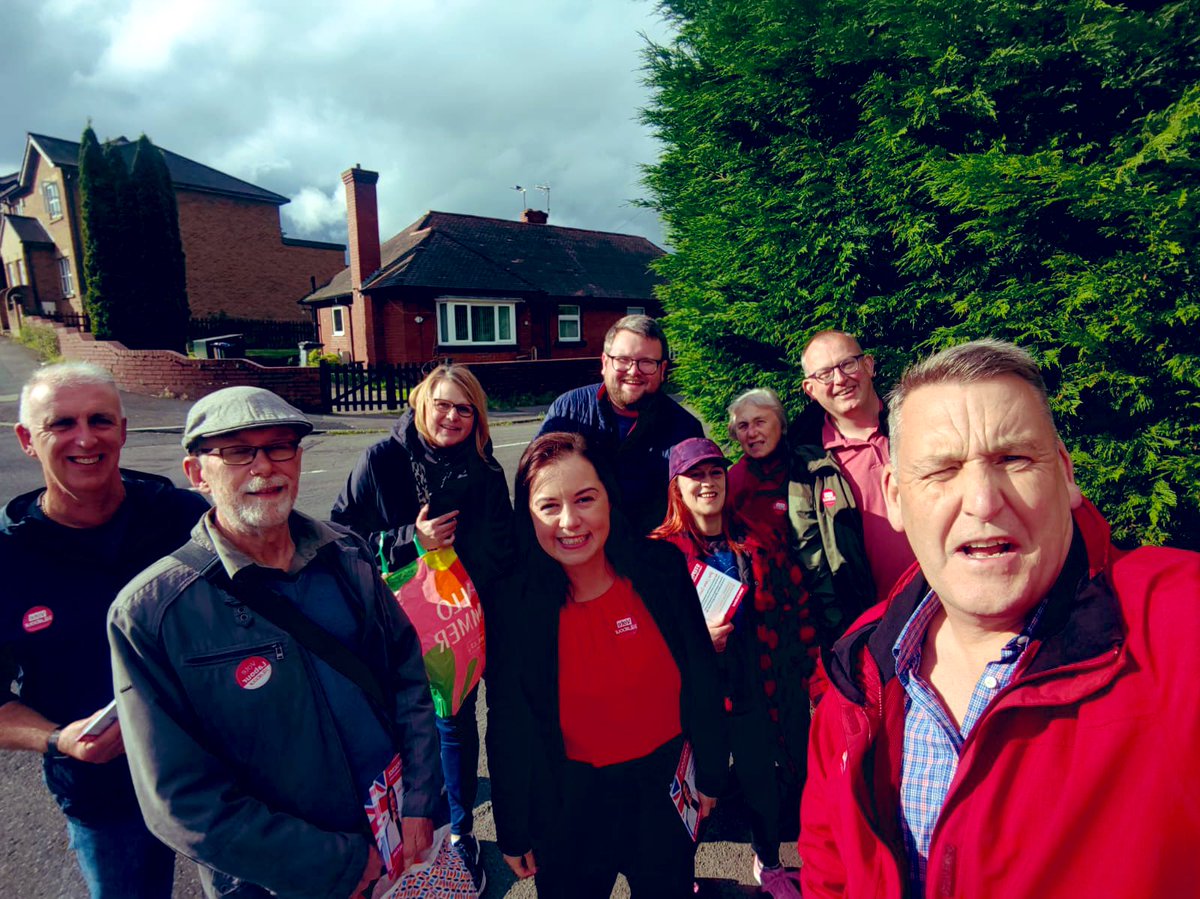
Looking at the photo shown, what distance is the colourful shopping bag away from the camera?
252 centimetres

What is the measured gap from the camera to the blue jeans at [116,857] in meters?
2.01

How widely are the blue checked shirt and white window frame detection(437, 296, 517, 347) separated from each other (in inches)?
893

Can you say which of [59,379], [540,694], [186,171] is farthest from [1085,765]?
[186,171]

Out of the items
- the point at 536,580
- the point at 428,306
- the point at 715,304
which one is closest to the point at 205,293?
the point at 428,306

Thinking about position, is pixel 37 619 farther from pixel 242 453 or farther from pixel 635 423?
pixel 635 423

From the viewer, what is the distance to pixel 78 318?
27891 mm

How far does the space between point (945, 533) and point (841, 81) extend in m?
4.13

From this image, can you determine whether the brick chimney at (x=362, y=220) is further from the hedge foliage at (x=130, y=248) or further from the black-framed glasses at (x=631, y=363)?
the black-framed glasses at (x=631, y=363)

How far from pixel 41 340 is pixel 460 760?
31.2m

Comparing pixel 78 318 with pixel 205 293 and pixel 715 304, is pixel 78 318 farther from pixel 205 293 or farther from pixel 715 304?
pixel 715 304

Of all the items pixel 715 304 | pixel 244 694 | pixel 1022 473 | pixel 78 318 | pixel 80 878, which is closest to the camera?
pixel 1022 473

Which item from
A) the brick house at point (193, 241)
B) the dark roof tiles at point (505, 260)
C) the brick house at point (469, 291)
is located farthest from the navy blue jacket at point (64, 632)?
the brick house at point (193, 241)

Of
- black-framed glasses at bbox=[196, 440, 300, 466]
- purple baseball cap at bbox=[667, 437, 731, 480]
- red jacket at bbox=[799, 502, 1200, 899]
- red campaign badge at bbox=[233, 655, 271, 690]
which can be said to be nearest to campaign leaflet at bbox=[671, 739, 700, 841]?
red jacket at bbox=[799, 502, 1200, 899]

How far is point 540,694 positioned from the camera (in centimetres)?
212
